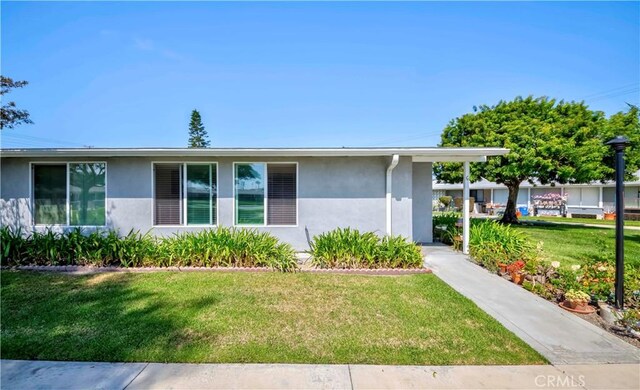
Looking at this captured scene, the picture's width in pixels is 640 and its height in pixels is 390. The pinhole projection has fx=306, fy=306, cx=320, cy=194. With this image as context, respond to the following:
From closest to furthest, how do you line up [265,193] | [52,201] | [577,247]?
[52,201]
[265,193]
[577,247]

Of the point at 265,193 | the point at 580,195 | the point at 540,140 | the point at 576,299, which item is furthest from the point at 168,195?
the point at 580,195

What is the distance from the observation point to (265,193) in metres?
8.28

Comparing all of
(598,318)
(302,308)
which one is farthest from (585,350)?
(302,308)

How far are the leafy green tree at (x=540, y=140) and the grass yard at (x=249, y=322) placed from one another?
11.4m

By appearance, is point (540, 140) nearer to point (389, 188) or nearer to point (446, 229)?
point (446, 229)

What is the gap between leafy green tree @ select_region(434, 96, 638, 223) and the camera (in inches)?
551

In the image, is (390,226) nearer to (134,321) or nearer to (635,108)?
(134,321)

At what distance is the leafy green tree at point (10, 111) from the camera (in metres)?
10.6

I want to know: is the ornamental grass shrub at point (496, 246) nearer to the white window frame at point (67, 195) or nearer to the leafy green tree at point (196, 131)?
the white window frame at point (67, 195)

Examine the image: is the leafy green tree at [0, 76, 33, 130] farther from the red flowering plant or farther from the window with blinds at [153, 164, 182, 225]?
the red flowering plant

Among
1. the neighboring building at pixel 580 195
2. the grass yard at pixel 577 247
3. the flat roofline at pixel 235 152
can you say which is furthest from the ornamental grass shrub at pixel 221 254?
the neighboring building at pixel 580 195

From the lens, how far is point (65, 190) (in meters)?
8.16

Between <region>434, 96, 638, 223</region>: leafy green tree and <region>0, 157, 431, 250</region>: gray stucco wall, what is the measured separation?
811 centimetres

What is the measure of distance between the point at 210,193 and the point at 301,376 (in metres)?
6.25
